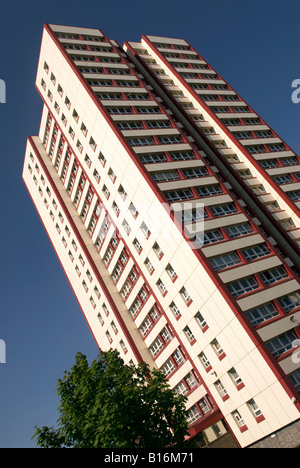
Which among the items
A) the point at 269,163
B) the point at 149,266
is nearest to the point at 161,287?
the point at 149,266

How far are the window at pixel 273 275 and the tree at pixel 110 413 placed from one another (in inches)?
586

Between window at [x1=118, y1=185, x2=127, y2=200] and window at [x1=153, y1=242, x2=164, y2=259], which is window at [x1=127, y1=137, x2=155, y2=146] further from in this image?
window at [x1=153, y1=242, x2=164, y2=259]

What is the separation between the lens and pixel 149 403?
71.1 ft

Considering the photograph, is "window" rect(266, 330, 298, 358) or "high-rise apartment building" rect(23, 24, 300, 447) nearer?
"window" rect(266, 330, 298, 358)

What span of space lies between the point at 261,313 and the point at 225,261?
223 inches

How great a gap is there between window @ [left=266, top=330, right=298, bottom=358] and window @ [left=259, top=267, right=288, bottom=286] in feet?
16.6

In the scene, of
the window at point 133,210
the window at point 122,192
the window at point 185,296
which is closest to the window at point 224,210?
the window at point 133,210

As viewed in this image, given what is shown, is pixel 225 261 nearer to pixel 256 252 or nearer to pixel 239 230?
pixel 256 252

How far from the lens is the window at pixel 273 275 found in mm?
33281

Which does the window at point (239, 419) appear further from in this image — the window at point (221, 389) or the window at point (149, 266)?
the window at point (149, 266)

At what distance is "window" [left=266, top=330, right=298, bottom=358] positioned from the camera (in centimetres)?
2851

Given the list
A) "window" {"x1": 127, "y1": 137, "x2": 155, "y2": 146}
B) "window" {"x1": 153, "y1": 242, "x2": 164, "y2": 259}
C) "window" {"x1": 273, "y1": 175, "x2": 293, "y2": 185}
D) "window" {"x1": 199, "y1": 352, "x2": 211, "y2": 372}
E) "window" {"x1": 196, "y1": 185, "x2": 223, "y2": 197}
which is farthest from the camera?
"window" {"x1": 273, "y1": 175, "x2": 293, "y2": 185}

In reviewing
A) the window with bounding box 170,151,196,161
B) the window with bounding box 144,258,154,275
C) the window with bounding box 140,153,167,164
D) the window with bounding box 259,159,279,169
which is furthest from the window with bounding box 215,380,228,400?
the window with bounding box 259,159,279,169

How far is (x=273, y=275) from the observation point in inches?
1335
